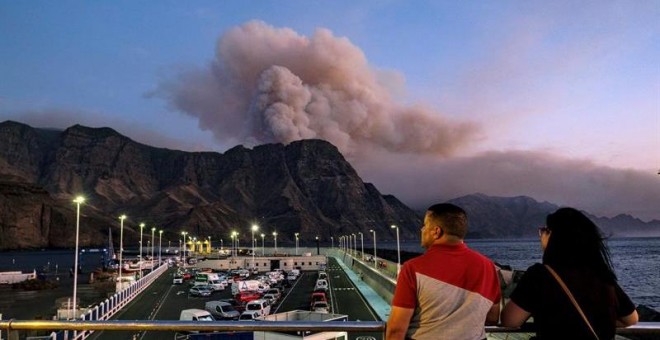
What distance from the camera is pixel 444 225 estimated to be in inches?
145

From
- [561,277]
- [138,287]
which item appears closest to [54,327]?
[561,277]

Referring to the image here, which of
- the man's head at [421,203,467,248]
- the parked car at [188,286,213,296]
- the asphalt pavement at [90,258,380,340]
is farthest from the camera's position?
the parked car at [188,286,213,296]

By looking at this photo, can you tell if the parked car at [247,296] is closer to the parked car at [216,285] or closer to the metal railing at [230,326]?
the parked car at [216,285]

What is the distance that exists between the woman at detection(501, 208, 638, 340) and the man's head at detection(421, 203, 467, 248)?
1.68 feet

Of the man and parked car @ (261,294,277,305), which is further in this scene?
parked car @ (261,294,277,305)

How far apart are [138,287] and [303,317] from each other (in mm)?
43094

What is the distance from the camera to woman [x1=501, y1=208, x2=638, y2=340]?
3.36 m

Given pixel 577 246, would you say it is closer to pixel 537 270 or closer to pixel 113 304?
pixel 537 270

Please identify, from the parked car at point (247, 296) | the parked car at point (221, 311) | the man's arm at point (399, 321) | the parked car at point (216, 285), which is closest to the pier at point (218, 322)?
the man's arm at point (399, 321)

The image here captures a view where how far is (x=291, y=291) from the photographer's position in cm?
7069

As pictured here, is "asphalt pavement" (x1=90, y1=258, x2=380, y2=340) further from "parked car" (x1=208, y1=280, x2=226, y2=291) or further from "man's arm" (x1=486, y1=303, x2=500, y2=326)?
"man's arm" (x1=486, y1=303, x2=500, y2=326)

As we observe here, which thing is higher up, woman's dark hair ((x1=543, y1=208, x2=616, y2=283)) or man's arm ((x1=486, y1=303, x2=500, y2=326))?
woman's dark hair ((x1=543, y1=208, x2=616, y2=283))

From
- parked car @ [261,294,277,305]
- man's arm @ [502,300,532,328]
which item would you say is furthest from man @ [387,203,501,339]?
parked car @ [261,294,277,305]

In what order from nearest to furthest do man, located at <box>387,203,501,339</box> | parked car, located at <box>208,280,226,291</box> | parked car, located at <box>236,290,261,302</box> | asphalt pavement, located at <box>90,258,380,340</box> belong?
man, located at <box>387,203,501,339</box> < asphalt pavement, located at <box>90,258,380,340</box> < parked car, located at <box>236,290,261,302</box> < parked car, located at <box>208,280,226,291</box>
